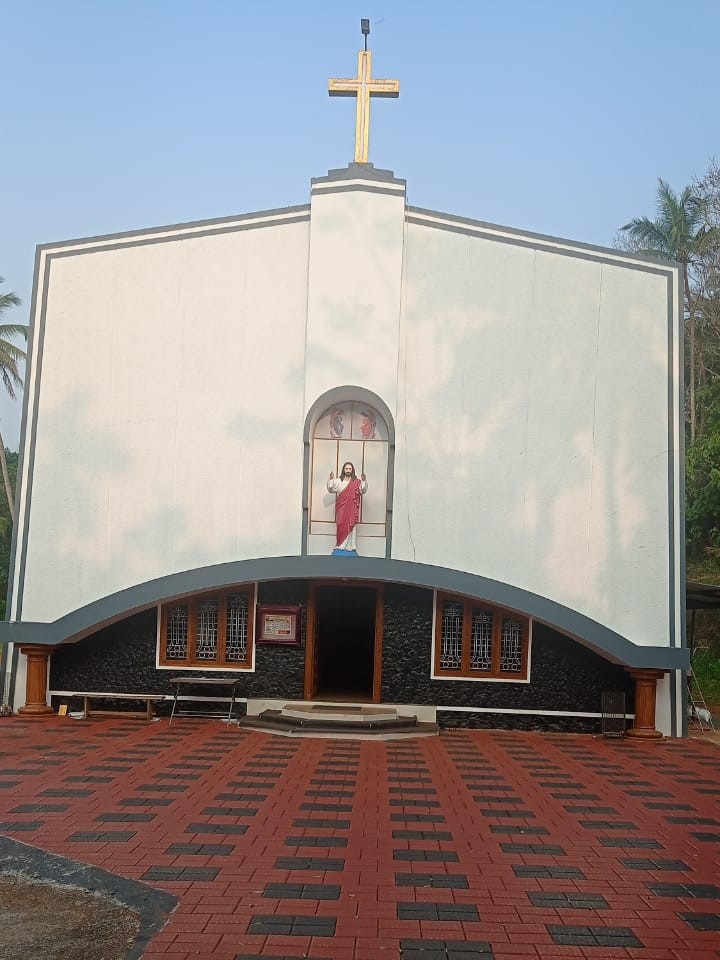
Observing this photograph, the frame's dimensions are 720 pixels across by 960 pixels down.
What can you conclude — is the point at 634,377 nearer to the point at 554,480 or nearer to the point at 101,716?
the point at 554,480

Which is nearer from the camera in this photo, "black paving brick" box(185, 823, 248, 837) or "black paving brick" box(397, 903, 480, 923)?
"black paving brick" box(397, 903, 480, 923)

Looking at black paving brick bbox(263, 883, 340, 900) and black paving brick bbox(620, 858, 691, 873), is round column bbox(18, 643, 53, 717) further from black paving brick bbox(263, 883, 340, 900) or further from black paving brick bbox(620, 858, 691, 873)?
black paving brick bbox(620, 858, 691, 873)

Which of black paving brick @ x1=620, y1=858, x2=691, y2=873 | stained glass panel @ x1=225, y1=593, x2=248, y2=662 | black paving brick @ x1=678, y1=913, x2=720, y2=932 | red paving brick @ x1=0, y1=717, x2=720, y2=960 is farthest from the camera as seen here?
stained glass panel @ x1=225, y1=593, x2=248, y2=662

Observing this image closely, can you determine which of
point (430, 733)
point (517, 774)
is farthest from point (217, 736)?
point (517, 774)

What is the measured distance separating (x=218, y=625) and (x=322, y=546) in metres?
1.92

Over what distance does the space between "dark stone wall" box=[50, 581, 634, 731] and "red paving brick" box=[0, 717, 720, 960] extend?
886mm

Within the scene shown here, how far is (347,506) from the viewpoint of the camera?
12.6 meters

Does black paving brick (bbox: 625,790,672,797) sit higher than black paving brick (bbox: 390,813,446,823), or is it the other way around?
black paving brick (bbox: 625,790,672,797)

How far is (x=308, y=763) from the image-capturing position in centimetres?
1017

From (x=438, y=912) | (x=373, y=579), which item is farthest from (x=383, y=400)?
(x=438, y=912)

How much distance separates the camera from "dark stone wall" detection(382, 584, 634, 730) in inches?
501

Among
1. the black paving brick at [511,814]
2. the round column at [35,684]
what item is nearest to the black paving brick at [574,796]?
the black paving brick at [511,814]

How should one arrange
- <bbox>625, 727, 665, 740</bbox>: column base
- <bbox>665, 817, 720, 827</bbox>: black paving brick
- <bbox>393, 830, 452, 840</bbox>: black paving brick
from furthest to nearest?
<bbox>625, 727, 665, 740</bbox>: column base < <bbox>665, 817, 720, 827</bbox>: black paving brick < <bbox>393, 830, 452, 840</bbox>: black paving brick

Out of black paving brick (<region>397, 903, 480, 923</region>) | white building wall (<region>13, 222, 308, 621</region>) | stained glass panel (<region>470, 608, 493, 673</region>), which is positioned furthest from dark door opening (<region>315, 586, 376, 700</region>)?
black paving brick (<region>397, 903, 480, 923</region>)
